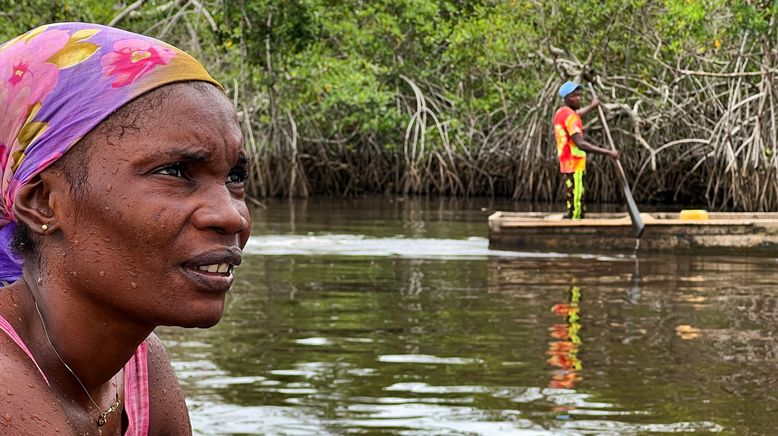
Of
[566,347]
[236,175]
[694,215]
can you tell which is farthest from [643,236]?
[236,175]

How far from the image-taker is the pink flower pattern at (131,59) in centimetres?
145

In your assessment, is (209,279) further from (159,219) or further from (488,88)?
(488,88)

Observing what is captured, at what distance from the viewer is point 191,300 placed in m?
1.42

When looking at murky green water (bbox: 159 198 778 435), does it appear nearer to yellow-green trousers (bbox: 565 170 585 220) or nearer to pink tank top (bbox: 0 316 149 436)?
yellow-green trousers (bbox: 565 170 585 220)

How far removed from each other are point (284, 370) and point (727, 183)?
15500 mm

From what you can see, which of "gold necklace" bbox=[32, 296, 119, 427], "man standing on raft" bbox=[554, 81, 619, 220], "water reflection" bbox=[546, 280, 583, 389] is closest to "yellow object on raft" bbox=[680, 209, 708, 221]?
"man standing on raft" bbox=[554, 81, 619, 220]

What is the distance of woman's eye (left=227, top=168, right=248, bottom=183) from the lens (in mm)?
1505

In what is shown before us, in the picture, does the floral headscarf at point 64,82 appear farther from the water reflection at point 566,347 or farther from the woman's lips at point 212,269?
the water reflection at point 566,347

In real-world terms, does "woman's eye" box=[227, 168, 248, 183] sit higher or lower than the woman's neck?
higher

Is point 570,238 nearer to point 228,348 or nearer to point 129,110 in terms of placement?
point 228,348

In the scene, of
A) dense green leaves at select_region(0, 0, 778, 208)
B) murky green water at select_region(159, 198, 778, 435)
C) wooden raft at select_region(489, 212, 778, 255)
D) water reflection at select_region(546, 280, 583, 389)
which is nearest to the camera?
murky green water at select_region(159, 198, 778, 435)

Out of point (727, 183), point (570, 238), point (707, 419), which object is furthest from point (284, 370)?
point (727, 183)

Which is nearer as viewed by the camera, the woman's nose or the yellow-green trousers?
the woman's nose

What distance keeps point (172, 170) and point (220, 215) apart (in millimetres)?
56
